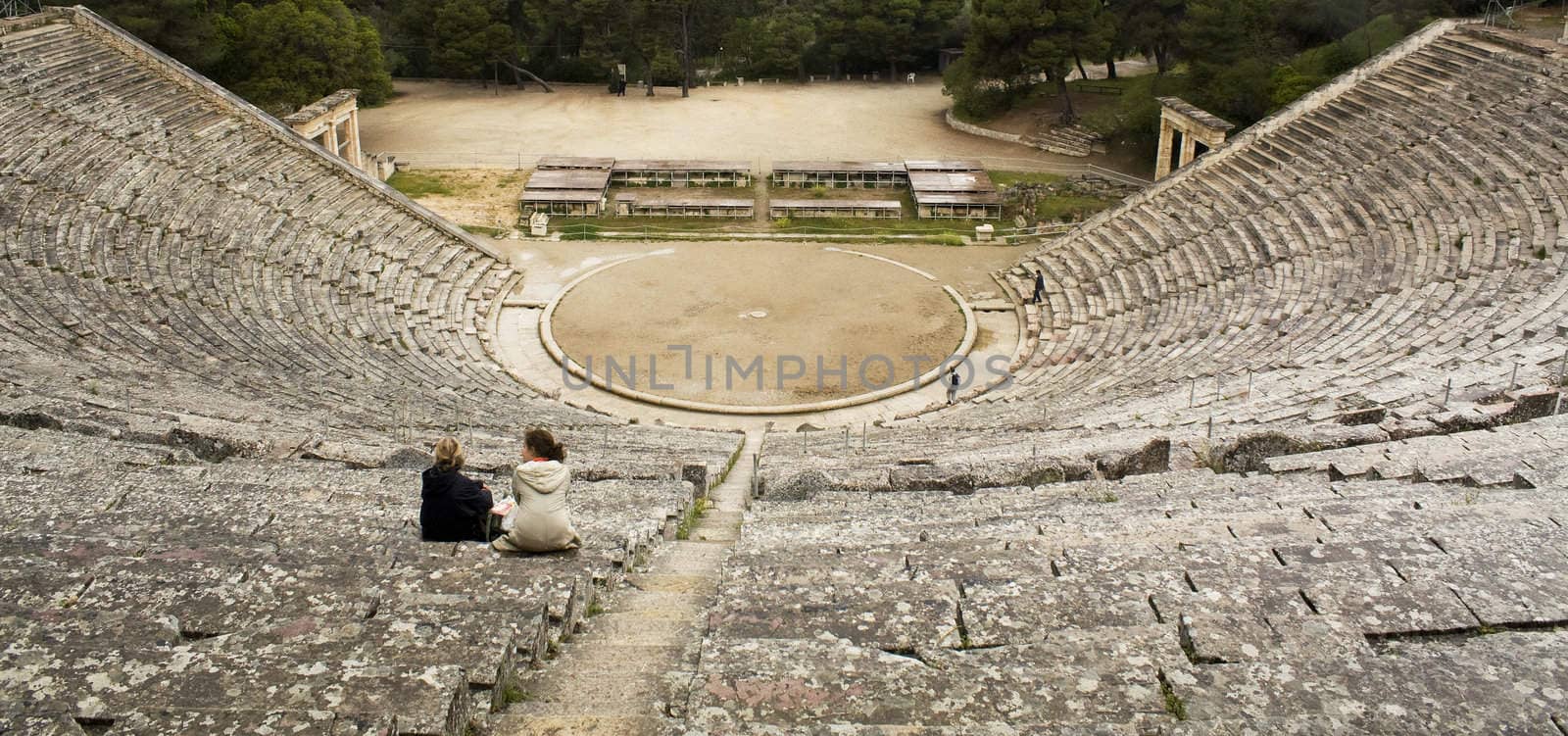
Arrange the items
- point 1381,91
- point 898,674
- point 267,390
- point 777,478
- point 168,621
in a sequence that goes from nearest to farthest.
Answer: point 898,674 < point 168,621 < point 777,478 < point 267,390 < point 1381,91

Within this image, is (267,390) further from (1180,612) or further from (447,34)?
(447,34)

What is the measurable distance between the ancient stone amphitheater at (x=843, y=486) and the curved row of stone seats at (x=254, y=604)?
0.03 metres

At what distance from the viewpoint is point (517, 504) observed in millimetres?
7902

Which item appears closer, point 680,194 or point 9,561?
point 9,561

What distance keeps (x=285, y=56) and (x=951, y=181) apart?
755 inches

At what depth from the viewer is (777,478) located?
12.6 m

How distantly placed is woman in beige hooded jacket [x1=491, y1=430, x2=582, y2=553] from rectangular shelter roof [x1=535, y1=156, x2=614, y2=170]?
2846 centimetres

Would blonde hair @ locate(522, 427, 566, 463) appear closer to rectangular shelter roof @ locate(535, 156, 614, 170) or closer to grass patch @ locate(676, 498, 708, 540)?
grass patch @ locate(676, 498, 708, 540)

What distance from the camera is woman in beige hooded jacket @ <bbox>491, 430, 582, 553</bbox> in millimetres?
7562

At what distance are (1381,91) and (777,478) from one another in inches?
774

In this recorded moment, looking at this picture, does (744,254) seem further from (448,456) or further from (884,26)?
(884,26)

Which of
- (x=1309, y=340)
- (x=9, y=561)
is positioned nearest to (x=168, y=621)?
(x=9, y=561)

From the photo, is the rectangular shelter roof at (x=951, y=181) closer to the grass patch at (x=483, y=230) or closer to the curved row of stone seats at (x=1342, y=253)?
the curved row of stone seats at (x=1342, y=253)

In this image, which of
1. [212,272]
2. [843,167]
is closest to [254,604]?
[212,272]
